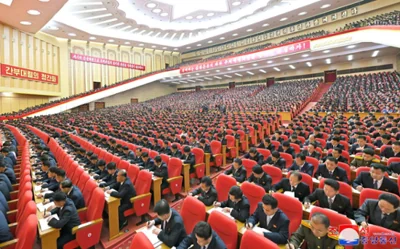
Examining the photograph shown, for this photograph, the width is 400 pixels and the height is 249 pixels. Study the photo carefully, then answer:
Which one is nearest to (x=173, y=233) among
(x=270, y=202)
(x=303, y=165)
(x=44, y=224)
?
(x=270, y=202)

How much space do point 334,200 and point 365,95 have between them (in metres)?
12.1

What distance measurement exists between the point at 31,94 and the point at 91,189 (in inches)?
685

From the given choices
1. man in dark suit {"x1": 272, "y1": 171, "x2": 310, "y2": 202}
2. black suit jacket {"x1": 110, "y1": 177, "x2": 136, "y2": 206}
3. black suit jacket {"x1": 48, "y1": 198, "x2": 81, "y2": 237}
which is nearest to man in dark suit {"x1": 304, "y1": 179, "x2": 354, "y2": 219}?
man in dark suit {"x1": 272, "y1": 171, "x2": 310, "y2": 202}

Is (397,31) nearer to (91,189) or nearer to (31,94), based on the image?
(91,189)

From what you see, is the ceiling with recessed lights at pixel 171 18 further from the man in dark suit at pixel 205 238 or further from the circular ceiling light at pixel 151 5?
the man in dark suit at pixel 205 238

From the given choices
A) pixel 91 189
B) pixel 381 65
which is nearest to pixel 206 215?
pixel 91 189

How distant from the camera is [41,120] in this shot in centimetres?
1230

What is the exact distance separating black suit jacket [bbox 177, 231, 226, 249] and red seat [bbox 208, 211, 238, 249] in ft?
0.77

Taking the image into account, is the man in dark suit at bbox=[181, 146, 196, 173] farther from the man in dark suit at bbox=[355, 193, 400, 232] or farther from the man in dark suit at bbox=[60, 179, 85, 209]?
the man in dark suit at bbox=[355, 193, 400, 232]

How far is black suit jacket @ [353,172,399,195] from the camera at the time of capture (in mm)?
3014

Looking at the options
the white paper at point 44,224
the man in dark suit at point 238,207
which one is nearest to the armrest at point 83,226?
the white paper at point 44,224

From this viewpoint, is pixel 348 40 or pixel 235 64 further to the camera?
pixel 235 64

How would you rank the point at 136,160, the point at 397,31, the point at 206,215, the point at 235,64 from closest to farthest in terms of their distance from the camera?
the point at 206,215 < the point at 136,160 < the point at 397,31 < the point at 235,64

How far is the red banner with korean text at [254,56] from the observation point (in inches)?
564
